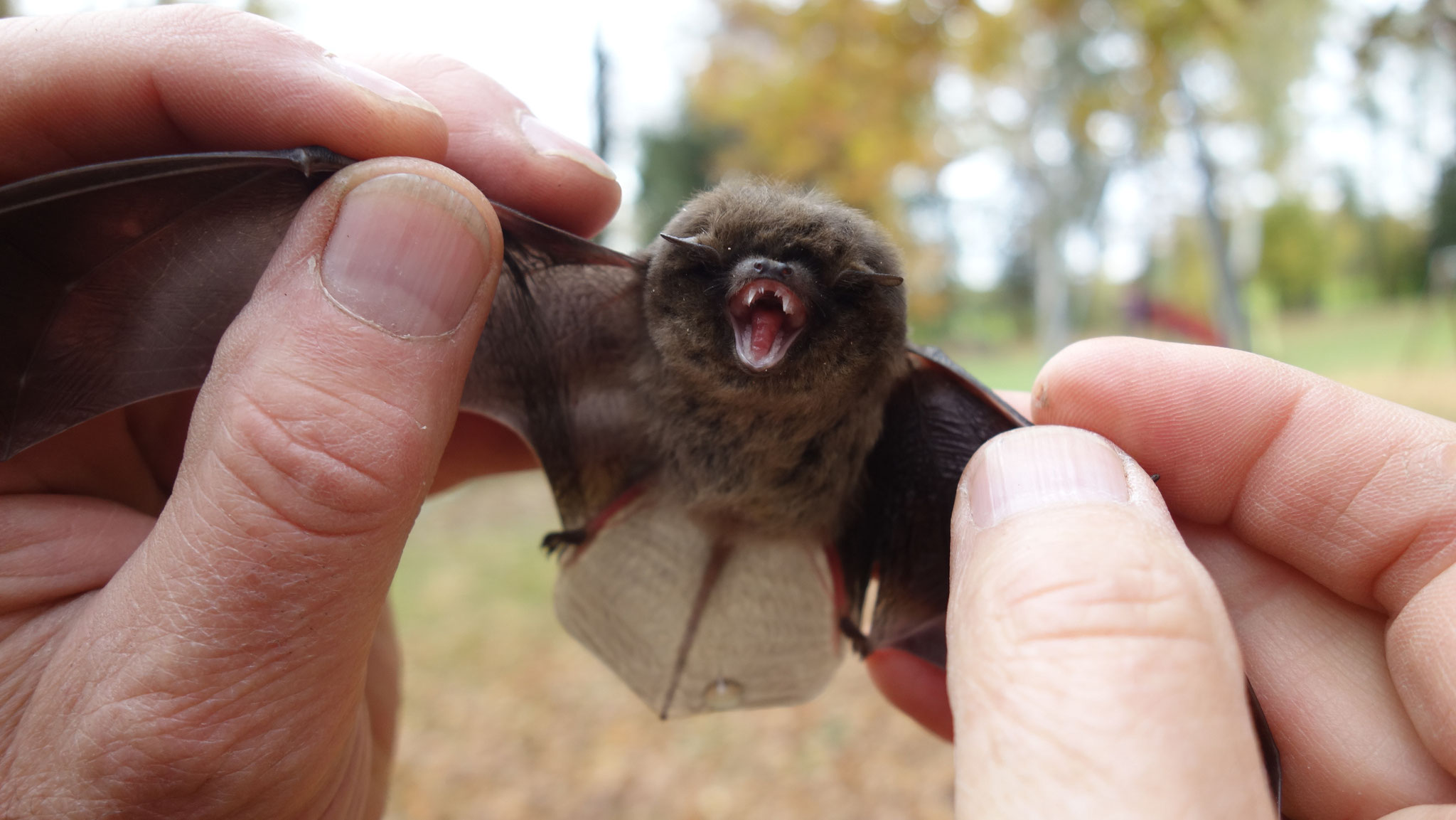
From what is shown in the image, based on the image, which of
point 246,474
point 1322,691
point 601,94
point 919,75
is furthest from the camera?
point 919,75

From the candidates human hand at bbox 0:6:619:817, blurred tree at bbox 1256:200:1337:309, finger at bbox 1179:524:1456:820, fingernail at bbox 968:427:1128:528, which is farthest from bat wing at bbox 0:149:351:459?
blurred tree at bbox 1256:200:1337:309

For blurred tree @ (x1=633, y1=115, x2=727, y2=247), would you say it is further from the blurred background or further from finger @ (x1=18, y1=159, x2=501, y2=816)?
finger @ (x1=18, y1=159, x2=501, y2=816)

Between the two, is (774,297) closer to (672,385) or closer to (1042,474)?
(672,385)

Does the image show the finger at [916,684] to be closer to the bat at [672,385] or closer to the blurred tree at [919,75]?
the bat at [672,385]

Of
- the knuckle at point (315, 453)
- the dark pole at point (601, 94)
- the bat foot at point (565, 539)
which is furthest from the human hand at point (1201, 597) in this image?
the dark pole at point (601, 94)

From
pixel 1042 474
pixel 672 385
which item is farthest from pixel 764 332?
pixel 1042 474

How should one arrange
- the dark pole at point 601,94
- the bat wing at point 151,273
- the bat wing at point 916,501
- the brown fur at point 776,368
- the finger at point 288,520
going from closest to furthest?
the finger at point 288,520
the bat wing at point 151,273
the brown fur at point 776,368
the bat wing at point 916,501
the dark pole at point 601,94

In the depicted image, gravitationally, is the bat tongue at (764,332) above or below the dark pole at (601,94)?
above
